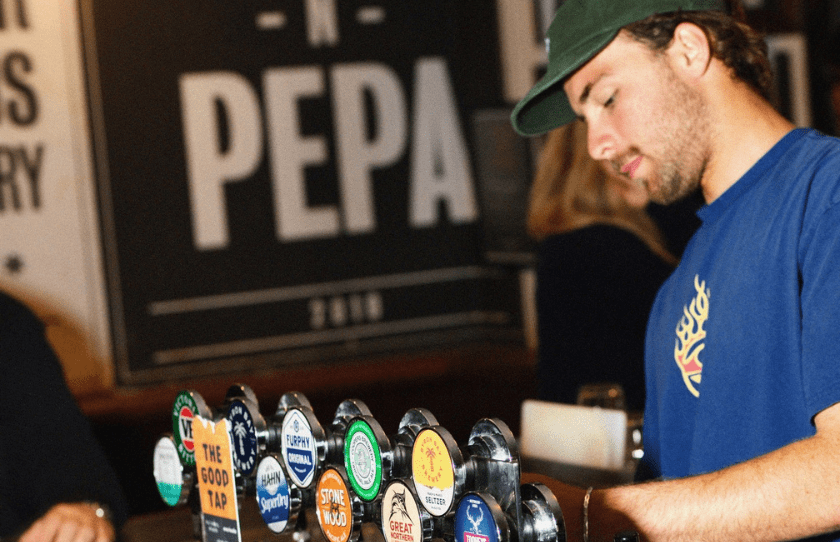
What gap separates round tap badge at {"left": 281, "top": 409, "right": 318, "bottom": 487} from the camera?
3.75 feet

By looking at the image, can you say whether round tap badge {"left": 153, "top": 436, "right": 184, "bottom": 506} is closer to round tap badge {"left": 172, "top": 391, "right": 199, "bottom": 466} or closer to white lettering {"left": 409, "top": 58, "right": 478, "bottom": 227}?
round tap badge {"left": 172, "top": 391, "right": 199, "bottom": 466}

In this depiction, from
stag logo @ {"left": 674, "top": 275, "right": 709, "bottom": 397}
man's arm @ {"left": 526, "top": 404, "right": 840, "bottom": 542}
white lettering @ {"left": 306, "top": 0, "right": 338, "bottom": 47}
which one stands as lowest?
man's arm @ {"left": 526, "top": 404, "right": 840, "bottom": 542}

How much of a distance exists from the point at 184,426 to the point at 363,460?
16.2 inches

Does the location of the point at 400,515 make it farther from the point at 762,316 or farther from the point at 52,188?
the point at 52,188

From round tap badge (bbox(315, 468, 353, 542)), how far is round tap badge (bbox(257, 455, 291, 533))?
0.06 m

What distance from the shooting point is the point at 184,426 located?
4.49ft

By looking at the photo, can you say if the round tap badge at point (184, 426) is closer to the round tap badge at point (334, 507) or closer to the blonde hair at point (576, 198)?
the round tap badge at point (334, 507)

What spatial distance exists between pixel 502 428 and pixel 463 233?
131 inches

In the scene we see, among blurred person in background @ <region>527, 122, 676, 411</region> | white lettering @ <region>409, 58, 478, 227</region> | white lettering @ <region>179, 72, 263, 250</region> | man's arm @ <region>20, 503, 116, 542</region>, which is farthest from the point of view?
white lettering @ <region>409, 58, 478, 227</region>

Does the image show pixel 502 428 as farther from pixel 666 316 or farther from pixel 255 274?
pixel 255 274

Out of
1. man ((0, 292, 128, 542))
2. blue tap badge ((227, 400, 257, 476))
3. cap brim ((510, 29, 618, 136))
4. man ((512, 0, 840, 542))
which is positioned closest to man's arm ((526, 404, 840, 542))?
man ((512, 0, 840, 542))

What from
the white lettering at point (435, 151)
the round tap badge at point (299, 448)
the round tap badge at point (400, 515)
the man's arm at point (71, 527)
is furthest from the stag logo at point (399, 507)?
the white lettering at point (435, 151)

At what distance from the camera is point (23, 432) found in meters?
1.84

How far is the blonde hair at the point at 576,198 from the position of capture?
7.41 ft
